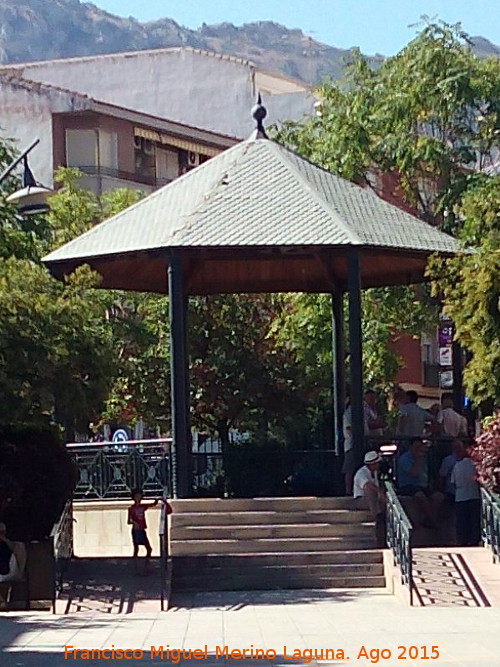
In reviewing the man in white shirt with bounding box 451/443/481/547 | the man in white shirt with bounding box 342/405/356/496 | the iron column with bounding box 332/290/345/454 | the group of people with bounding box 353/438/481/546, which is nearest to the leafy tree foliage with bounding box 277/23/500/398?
the iron column with bounding box 332/290/345/454

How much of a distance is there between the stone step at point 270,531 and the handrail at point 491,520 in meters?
1.59

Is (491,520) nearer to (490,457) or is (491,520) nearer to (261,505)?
(490,457)

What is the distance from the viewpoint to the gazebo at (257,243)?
864 inches

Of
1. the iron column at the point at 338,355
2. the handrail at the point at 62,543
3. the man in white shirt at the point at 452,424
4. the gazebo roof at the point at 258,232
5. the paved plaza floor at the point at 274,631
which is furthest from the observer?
the iron column at the point at 338,355

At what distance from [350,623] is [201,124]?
45191 mm

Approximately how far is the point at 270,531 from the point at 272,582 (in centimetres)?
111

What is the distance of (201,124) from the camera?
59.2 m

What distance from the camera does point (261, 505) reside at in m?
21.2

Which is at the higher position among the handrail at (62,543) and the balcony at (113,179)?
the balcony at (113,179)

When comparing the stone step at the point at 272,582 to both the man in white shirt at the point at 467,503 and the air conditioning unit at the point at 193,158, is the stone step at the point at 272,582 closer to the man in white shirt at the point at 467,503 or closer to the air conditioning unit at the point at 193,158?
the man in white shirt at the point at 467,503

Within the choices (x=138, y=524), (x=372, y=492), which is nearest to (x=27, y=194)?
(x=138, y=524)

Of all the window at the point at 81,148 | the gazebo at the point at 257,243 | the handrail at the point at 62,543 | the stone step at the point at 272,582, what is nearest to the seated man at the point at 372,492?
the gazebo at the point at 257,243

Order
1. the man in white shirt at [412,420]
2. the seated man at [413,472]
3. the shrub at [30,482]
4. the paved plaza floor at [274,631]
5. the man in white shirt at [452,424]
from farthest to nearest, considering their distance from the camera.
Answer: the man in white shirt at [412,420] < the man in white shirt at [452,424] < the seated man at [413,472] < the shrub at [30,482] < the paved plaza floor at [274,631]

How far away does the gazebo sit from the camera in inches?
864
